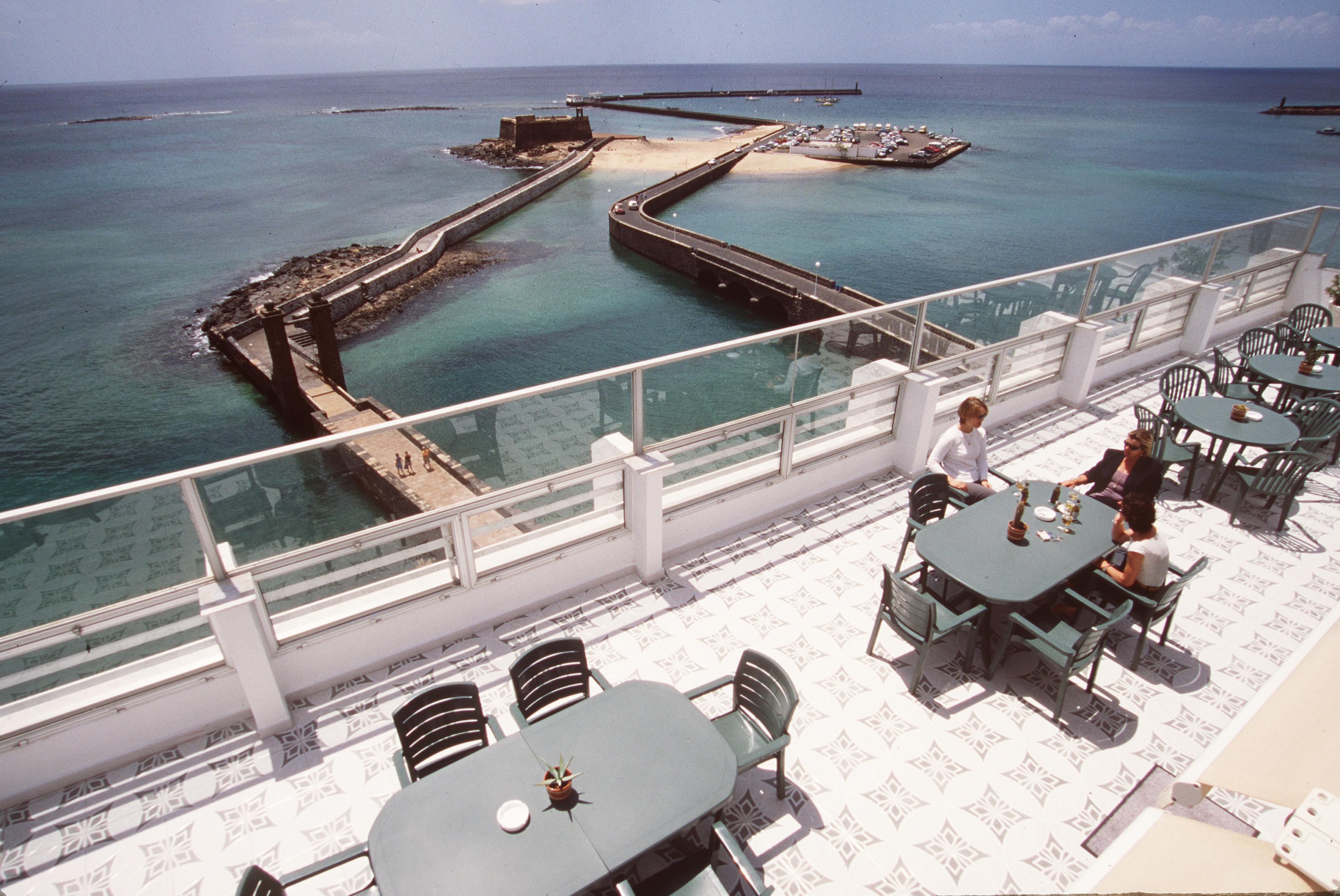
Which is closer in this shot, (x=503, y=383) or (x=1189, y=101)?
(x=503, y=383)

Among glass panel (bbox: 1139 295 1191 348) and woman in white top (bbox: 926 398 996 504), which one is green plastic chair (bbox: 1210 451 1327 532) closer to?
woman in white top (bbox: 926 398 996 504)

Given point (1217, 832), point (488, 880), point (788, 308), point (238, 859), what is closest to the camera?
point (1217, 832)

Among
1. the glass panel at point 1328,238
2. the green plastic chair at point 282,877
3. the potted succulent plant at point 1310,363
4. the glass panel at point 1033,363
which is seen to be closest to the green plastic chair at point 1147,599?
the glass panel at point 1033,363

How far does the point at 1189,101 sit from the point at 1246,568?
205 m

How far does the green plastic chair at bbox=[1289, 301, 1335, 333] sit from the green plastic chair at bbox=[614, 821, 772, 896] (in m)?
10.7

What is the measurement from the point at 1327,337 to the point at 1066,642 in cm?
758

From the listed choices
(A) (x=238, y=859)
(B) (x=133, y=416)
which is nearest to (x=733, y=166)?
(B) (x=133, y=416)

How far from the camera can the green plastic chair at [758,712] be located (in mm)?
3420

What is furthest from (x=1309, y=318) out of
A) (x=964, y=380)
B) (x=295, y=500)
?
(x=295, y=500)

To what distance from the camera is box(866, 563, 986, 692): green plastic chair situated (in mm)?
4156

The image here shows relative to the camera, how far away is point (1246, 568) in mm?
5762

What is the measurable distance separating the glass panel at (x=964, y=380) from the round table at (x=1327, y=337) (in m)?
4.35

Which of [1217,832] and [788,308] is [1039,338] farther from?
[788,308]

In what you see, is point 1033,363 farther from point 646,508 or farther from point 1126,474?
point 646,508
